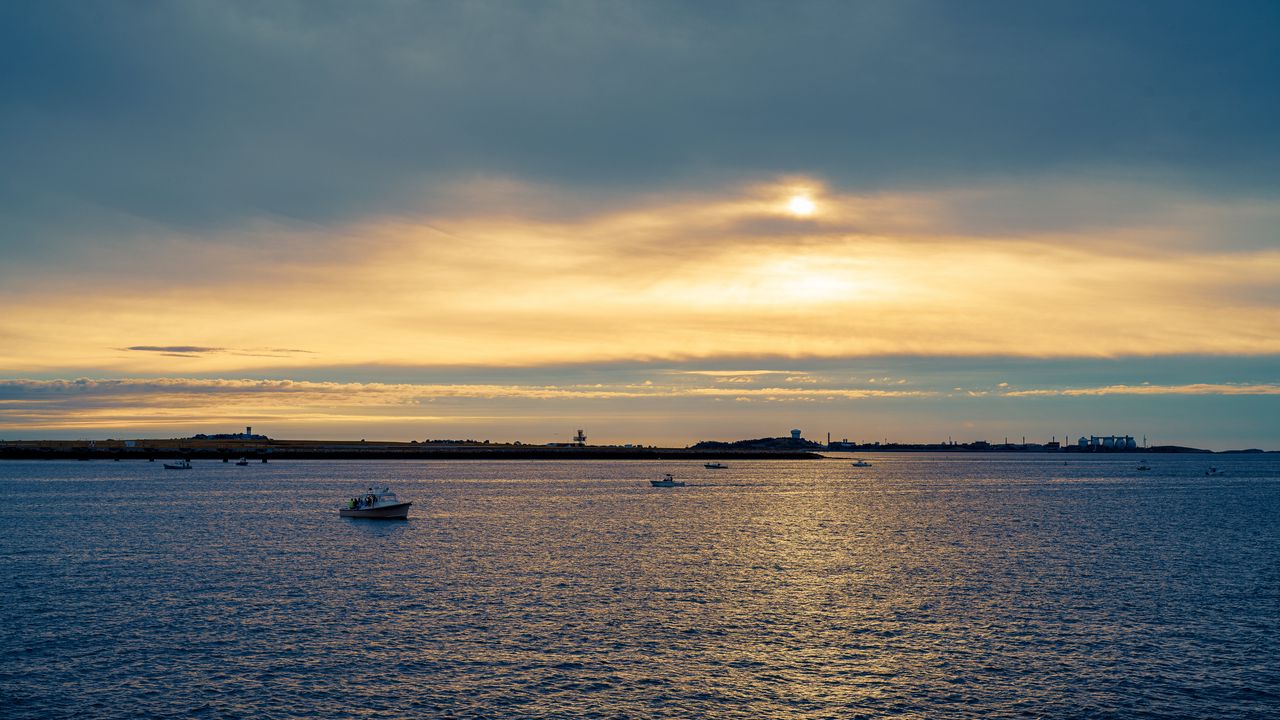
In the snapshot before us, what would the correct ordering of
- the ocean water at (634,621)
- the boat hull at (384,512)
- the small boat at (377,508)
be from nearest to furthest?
the ocean water at (634,621), the boat hull at (384,512), the small boat at (377,508)

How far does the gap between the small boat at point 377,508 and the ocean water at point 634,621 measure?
3.68 metres

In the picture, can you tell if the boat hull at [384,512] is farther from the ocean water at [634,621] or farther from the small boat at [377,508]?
the ocean water at [634,621]

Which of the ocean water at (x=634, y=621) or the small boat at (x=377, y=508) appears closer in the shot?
the ocean water at (x=634, y=621)

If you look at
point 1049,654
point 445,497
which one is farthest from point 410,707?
point 445,497

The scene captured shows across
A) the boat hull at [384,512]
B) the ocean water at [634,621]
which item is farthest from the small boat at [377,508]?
the ocean water at [634,621]

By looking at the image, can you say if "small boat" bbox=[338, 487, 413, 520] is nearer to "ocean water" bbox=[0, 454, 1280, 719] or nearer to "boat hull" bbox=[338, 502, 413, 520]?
"boat hull" bbox=[338, 502, 413, 520]

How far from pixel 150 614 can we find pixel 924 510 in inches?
3980

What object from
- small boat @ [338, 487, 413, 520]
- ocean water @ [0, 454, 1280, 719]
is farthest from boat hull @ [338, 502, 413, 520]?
ocean water @ [0, 454, 1280, 719]

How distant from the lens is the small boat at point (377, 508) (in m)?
101

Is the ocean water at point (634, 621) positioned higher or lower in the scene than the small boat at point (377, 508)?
lower

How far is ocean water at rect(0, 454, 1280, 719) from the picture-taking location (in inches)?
1331

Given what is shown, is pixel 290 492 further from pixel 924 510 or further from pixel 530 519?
pixel 924 510

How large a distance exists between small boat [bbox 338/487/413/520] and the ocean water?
145 inches

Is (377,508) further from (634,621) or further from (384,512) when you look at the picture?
(634,621)
